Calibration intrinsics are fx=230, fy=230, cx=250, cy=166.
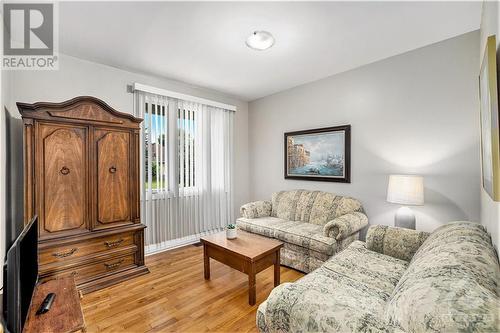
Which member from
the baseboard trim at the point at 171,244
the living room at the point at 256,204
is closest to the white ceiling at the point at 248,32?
the living room at the point at 256,204

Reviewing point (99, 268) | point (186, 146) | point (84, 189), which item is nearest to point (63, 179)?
point (84, 189)

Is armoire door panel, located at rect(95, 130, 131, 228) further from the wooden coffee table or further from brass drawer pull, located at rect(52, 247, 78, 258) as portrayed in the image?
the wooden coffee table

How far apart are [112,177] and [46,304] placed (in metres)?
1.41

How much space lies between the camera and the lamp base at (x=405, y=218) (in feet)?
8.21

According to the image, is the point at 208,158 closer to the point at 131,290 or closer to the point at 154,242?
the point at 154,242

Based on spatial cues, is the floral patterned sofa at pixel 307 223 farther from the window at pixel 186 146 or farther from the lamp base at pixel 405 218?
the window at pixel 186 146

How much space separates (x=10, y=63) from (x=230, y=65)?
90.3 inches

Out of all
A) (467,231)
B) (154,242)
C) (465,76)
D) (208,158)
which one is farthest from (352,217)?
(154,242)

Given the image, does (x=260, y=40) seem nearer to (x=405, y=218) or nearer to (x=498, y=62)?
(x=498, y=62)

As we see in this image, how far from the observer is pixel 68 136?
2.30m

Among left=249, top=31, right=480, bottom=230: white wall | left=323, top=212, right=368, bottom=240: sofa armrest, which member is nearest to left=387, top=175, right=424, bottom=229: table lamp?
left=249, top=31, right=480, bottom=230: white wall

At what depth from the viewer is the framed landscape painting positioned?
3.30 meters

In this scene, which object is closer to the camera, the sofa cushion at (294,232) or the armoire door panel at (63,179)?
the armoire door panel at (63,179)

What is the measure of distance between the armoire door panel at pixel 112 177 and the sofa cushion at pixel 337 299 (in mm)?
2079
